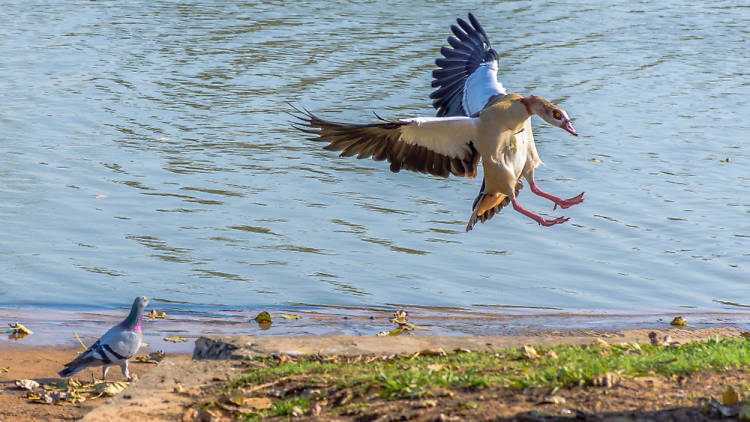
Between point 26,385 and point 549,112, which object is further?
point 549,112

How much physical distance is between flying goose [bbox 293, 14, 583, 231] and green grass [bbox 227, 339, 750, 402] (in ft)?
5.99

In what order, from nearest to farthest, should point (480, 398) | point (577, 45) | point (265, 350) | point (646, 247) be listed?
1. point (480, 398)
2. point (265, 350)
3. point (646, 247)
4. point (577, 45)

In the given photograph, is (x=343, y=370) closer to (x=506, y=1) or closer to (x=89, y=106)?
(x=89, y=106)

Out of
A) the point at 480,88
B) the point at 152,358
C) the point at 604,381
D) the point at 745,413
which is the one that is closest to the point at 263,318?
the point at 152,358

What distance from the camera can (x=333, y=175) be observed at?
Result: 11.6m

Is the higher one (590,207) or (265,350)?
(265,350)

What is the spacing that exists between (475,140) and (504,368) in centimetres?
265

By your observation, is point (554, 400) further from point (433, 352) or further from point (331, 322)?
point (331, 322)

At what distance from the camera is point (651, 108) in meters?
14.4

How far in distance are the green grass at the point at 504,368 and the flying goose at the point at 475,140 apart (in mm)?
1826

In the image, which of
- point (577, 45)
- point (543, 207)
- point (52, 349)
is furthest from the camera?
point (577, 45)

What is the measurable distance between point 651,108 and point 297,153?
18.5 feet

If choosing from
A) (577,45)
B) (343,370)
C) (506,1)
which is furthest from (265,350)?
(506,1)

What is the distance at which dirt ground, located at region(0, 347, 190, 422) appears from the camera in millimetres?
5406
